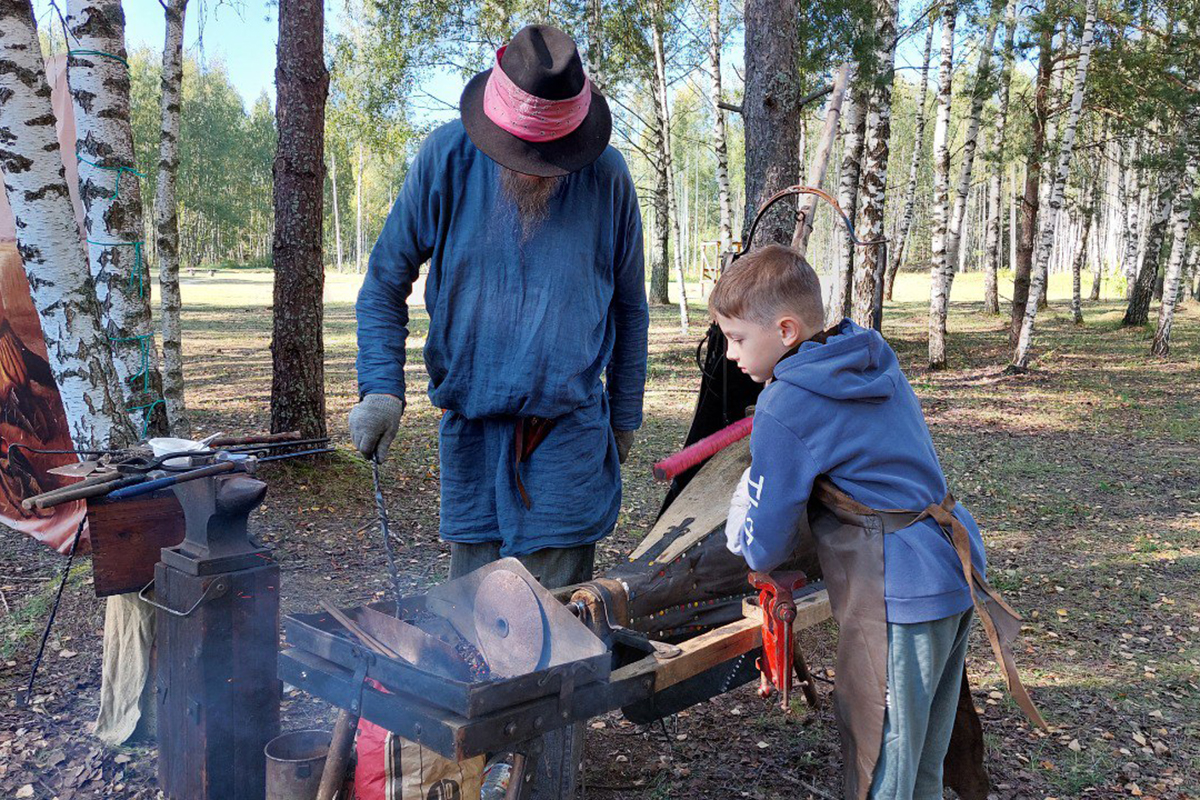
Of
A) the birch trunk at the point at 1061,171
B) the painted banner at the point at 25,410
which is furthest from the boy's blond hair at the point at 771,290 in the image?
the birch trunk at the point at 1061,171

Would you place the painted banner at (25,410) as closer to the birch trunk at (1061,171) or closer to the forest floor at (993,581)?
the forest floor at (993,581)

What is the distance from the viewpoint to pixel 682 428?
31.9 feet

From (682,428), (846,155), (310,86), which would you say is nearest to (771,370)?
(310,86)

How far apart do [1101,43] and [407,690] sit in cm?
2121

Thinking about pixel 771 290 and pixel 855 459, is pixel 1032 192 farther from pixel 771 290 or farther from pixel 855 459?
pixel 855 459

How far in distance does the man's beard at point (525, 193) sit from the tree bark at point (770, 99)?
346cm

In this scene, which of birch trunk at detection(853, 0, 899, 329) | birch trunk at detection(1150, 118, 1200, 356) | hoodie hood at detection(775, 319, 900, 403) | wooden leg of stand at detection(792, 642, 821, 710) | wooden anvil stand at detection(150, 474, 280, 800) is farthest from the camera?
birch trunk at detection(1150, 118, 1200, 356)

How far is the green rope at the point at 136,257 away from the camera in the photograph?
5004mm

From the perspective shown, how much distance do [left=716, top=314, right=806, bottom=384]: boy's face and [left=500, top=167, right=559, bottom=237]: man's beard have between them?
2.17 feet

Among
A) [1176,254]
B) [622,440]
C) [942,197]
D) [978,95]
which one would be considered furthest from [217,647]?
[1176,254]

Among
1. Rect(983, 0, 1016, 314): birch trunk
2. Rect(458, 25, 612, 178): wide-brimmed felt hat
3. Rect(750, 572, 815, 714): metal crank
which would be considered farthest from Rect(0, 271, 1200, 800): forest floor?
Rect(983, 0, 1016, 314): birch trunk

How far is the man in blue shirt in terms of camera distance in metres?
2.61

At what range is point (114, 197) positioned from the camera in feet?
16.4

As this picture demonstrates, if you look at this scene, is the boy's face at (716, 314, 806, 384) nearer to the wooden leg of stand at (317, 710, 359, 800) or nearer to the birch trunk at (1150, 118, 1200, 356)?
the wooden leg of stand at (317, 710, 359, 800)
